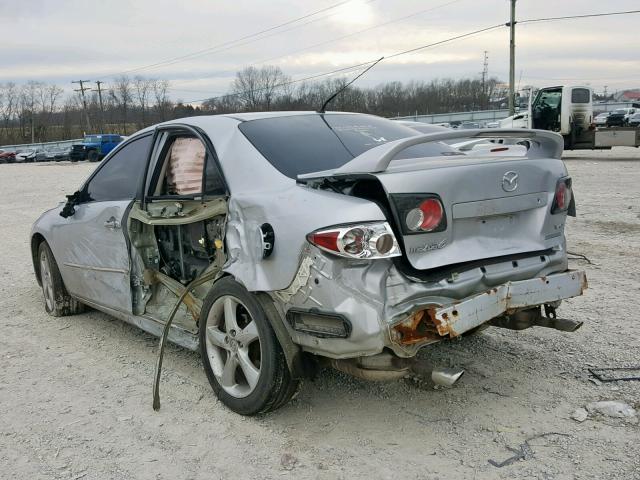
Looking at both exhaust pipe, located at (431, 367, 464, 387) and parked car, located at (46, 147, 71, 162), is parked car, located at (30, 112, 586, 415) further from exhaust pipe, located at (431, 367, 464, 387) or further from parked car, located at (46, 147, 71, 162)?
parked car, located at (46, 147, 71, 162)

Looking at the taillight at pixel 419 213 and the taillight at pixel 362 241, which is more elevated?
the taillight at pixel 419 213

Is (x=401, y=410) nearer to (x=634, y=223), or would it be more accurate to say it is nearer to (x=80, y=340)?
(x=80, y=340)

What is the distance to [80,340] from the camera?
191 inches

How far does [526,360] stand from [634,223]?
226 inches

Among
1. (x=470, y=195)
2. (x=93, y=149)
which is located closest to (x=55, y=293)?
(x=470, y=195)

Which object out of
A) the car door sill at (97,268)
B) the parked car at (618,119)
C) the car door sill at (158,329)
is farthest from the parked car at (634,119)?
the car door sill at (158,329)

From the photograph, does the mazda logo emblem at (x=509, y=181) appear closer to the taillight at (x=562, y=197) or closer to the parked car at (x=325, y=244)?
the parked car at (x=325, y=244)

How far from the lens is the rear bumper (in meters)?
2.75

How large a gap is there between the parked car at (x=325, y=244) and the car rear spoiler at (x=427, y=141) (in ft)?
0.04

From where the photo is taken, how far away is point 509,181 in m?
3.18

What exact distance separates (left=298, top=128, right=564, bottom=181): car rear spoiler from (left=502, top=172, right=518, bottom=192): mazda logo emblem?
28 centimetres

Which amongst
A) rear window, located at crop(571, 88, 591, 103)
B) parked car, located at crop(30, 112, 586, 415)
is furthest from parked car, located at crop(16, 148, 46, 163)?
parked car, located at crop(30, 112, 586, 415)

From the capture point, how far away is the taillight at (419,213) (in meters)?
2.84

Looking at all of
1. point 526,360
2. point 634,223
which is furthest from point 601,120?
point 526,360
